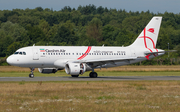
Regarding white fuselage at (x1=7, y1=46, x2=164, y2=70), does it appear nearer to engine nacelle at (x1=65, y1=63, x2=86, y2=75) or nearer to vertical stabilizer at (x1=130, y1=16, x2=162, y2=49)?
engine nacelle at (x1=65, y1=63, x2=86, y2=75)

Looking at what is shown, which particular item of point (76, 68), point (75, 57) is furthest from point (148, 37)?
point (76, 68)

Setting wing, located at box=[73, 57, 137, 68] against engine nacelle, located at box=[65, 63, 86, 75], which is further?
wing, located at box=[73, 57, 137, 68]

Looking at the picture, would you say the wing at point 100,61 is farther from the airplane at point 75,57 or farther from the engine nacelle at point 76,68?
the engine nacelle at point 76,68

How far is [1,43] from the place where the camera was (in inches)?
4734

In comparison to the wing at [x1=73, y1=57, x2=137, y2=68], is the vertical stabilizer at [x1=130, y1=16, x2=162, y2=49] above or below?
above

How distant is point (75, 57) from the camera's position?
1671 inches

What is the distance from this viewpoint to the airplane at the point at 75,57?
39625 mm

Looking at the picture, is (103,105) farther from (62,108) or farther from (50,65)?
(50,65)

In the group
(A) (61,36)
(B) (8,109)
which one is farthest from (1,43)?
(B) (8,109)

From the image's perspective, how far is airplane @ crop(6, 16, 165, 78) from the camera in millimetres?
39625

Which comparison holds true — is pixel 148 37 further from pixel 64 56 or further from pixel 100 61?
pixel 64 56

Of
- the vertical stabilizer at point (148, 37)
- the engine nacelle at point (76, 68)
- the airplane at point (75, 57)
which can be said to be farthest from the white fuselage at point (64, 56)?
the vertical stabilizer at point (148, 37)

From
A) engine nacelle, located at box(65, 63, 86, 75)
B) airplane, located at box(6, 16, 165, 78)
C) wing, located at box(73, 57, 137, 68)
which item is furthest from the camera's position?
wing, located at box(73, 57, 137, 68)

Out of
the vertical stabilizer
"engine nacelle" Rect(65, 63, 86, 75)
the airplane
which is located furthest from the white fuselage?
the vertical stabilizer
